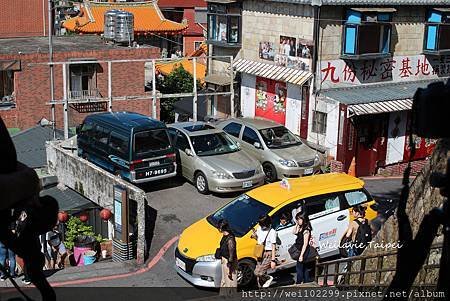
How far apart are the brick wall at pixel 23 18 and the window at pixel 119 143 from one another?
26.1m

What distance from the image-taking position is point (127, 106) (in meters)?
30.1

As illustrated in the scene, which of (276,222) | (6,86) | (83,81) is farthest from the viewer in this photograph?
(83,81)

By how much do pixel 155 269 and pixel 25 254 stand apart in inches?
459

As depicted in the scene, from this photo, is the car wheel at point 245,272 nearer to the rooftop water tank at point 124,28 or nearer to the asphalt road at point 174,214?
the asphalt road at point 174,214

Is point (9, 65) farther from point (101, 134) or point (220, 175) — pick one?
point (220, 175)

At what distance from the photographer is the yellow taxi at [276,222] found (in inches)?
487

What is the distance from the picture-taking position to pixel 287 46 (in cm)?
2231

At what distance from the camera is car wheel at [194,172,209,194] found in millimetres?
18080

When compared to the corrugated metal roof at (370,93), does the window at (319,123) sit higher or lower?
lower

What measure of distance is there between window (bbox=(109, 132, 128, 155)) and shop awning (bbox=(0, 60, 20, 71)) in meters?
10.1

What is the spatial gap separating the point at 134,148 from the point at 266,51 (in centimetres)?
763

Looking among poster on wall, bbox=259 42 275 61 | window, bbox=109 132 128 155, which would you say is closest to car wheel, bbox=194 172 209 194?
window, bbox=109 132 128 155

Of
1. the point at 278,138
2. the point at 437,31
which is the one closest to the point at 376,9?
the point at 437,31

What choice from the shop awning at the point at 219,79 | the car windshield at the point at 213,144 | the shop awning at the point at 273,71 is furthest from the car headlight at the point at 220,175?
the shop awning at the point at 219,79
